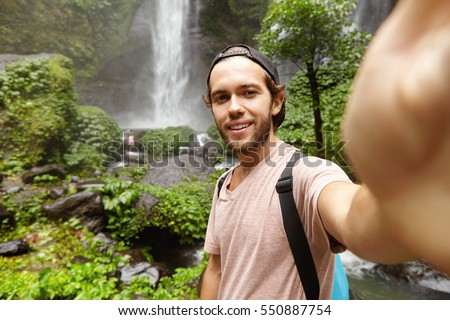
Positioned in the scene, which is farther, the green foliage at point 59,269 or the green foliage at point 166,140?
the green foliage at point 166,140

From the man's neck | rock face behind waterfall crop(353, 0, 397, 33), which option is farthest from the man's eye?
rock face behind waterfall crop(353, 0, 397, 33)

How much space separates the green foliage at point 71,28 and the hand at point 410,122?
702 inches

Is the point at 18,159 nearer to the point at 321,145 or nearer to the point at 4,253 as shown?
the point at 4,253

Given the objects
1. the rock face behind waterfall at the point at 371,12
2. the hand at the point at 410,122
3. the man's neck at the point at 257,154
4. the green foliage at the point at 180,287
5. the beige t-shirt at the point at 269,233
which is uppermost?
the rock face behind waterfall at the point at 371,12

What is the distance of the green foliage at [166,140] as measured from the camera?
1224 centimetres

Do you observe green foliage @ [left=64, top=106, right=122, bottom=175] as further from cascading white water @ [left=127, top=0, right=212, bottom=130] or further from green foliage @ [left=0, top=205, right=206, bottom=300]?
cascading white water @ [left=127, top=0, right=212, bottom=130]

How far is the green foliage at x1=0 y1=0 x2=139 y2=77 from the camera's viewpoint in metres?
13.3

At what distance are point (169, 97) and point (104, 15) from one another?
665cm

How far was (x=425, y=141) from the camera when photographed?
313mm

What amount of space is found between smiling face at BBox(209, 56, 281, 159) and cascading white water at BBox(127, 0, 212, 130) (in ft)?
58.6

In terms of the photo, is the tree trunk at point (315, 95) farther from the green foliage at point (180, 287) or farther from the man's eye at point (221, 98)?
the man's eye at point (221, 98)

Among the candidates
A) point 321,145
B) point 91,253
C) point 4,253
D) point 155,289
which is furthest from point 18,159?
point 321,145

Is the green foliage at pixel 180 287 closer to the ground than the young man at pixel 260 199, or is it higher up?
closer to the ground

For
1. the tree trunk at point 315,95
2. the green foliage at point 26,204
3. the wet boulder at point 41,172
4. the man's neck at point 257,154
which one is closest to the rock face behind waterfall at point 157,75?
the wet boulder at point 41,172
